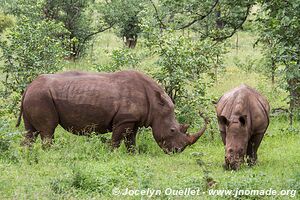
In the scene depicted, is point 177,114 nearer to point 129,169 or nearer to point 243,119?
point 243,119

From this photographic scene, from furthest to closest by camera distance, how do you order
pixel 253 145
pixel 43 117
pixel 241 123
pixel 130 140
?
pixel 130 140, pixel 43 117, pixel 253 145, pixel 241 123

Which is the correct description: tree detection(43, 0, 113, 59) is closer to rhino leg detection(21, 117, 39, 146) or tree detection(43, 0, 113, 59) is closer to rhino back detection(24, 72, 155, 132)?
rhino back detection(24, 72, 155, 132)

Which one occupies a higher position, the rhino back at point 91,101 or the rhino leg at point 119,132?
the rhino back at point 91,101

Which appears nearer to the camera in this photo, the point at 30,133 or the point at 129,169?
the point at 129,169

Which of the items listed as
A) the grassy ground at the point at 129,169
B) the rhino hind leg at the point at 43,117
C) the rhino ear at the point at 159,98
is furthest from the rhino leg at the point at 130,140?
the rhino hind leg at the point at 43,117

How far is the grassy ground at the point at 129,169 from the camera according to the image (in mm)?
8414

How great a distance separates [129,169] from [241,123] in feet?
8.33

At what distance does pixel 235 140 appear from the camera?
10727 millimetres

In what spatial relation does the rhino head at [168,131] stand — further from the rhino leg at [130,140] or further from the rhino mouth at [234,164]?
the rhino mouth at [234,164]

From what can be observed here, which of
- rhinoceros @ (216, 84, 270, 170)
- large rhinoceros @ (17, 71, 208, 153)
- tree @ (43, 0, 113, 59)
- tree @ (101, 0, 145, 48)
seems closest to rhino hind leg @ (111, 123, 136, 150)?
large rhinoceros @ (17, 71, 208, 153)

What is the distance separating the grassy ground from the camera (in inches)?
331

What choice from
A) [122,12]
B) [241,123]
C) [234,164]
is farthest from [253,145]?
[122,12]

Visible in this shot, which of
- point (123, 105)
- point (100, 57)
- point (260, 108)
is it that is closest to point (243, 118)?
point (260, 108)

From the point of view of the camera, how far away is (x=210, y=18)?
2552 centimetres
